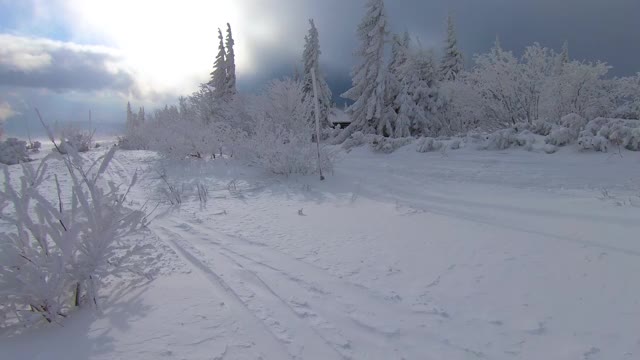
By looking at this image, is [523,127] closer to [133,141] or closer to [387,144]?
[387,144]

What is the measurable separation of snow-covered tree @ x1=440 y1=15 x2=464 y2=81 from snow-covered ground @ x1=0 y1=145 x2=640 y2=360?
29863mm

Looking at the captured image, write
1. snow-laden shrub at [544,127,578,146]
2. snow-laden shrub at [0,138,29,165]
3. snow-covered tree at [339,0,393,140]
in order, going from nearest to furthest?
1. snow-laden shrub at [544,127,578,146]
2. snow-laden shrub at [0,138,29,165]
3. snow-covered tree at [339,0,393,140]

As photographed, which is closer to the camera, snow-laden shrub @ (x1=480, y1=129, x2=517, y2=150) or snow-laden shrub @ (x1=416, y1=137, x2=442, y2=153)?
snow-laden shrub @ (x1=480, y1=129, x2=517, y2=150)

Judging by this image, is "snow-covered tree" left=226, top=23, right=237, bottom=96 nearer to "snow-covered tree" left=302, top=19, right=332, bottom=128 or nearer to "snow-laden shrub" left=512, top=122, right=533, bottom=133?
"snow-covered tree" left=302, top=19, right=332, bottom=128

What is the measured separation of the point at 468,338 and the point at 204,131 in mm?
16791

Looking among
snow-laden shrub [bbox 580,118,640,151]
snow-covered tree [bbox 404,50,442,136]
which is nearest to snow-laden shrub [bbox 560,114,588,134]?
snow-laden shrub [bbox 580,118,640,151]

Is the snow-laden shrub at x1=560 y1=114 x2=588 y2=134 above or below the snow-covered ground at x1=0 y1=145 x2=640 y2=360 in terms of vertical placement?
above

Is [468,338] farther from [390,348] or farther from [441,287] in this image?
[441,287]

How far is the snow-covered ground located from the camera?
268 cm

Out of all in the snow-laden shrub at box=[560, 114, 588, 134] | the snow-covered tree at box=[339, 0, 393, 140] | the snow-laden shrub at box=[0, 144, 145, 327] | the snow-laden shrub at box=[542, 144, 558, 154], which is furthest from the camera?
the snow-covered tree at box=[339, 0, 393, 140]

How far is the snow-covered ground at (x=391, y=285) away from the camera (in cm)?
268

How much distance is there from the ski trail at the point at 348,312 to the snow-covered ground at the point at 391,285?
15mm

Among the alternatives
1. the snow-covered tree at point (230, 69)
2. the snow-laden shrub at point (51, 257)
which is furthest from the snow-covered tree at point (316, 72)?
the snow-laden shrub at point (51, 257)

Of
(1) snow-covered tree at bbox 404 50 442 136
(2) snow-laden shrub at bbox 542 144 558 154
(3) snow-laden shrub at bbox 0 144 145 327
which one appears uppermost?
(1) snow-covered tree at bbox 404 50 442 136
